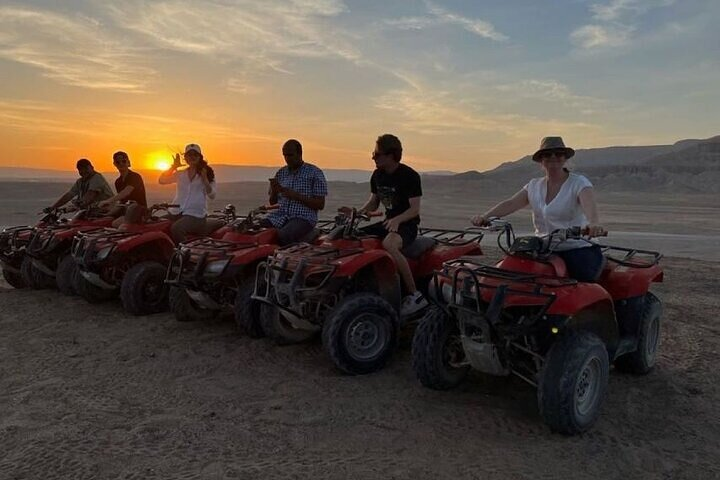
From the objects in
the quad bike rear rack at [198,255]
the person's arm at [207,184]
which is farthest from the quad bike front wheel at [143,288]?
the person's arm at [207,184]

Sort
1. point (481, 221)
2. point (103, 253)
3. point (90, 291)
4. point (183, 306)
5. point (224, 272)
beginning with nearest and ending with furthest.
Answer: point (481, 221) → point (224, 272) → point (183, 306) → point (103, 253) → point (90, 291)

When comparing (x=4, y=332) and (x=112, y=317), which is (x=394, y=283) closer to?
(x=112, y=317)

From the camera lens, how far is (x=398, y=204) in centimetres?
634

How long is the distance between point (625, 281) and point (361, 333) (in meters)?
2.16

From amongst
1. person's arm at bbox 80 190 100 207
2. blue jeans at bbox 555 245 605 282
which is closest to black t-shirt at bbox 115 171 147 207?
person's arm at bbox 80 190 100 207

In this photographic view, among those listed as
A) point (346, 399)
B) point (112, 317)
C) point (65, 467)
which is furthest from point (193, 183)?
point (65, 467)

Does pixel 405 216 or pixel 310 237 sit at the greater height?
pixel 405 216

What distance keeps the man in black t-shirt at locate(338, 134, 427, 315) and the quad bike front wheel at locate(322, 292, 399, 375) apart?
0.50m

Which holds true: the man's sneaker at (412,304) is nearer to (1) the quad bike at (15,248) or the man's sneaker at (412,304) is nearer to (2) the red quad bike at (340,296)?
(2) the red quad bike at (340,296)

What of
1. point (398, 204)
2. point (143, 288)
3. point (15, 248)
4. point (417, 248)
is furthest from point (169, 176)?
point (417, 248)

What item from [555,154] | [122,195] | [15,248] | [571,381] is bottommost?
[571,381]

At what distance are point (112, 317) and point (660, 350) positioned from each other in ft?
19.5

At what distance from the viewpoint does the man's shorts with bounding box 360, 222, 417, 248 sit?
6.34 m

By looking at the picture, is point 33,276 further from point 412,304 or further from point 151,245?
point 412,304
